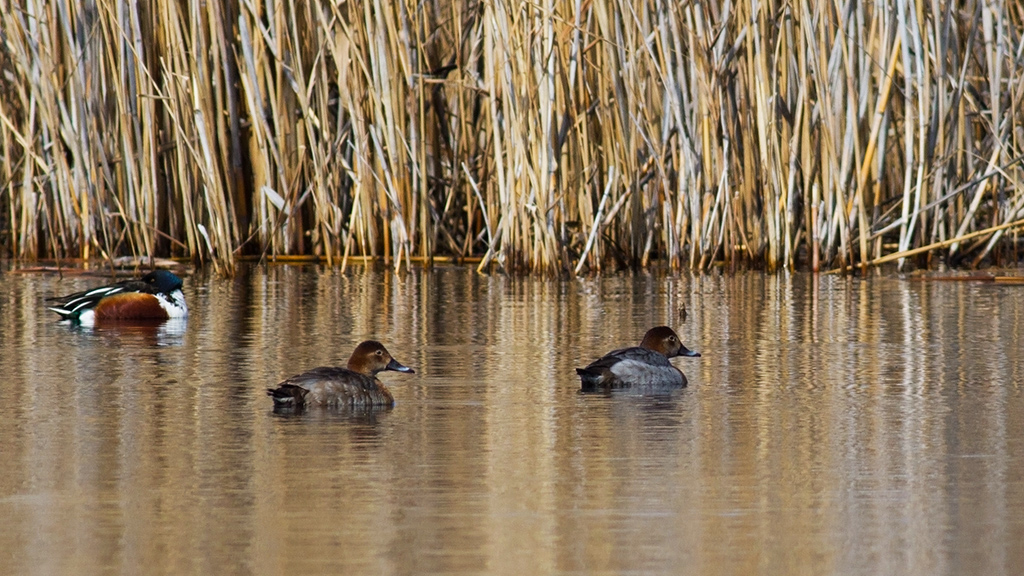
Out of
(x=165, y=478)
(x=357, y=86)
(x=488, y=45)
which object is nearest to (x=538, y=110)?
(x=488, y=45)

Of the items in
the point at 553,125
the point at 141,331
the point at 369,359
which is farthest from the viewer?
the point at 553,125

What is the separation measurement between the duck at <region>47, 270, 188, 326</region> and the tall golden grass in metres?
1.47

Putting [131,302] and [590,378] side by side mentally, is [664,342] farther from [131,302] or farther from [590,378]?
[131,302]

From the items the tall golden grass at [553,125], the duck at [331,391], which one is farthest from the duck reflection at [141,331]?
the duck at [331,391]

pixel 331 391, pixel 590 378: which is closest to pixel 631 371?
pixel 590 378

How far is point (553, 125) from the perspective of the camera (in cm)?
1082

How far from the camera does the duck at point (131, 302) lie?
8977 mm

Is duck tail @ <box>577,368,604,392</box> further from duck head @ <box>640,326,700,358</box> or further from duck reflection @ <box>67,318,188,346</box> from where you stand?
duck reflection @ <box>67,318,188,346</box>

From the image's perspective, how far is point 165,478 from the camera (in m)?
4.59

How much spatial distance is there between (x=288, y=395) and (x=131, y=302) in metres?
3.73

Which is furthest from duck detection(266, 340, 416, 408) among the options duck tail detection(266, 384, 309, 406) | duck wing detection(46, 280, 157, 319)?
duck wing detection(46, 280, 157, 319)

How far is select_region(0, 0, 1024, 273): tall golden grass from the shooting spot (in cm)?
1076

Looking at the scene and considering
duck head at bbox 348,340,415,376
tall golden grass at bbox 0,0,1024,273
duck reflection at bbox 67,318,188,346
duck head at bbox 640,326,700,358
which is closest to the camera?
duck head at bbox 348,340,415,376

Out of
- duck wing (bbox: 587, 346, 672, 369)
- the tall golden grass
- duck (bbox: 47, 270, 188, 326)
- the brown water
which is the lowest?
the brown water
